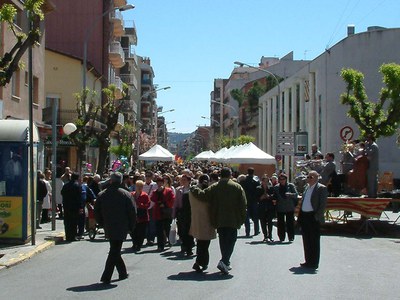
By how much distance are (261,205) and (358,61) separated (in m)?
24.5

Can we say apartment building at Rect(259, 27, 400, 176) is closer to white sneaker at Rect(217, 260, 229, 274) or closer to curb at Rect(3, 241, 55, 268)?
curb at Rect(3, 241, 55, 268)

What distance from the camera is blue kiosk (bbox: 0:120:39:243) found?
1598 centimetres

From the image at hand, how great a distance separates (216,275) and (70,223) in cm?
688

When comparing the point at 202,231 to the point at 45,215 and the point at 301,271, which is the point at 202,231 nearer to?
the point at 301,271

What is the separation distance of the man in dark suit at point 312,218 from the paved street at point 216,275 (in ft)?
0.94

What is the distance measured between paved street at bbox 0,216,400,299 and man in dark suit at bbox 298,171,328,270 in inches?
11.3

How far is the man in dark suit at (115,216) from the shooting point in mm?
10930

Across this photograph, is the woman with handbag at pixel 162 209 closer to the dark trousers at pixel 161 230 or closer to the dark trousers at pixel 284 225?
the dark trousers at pixel 161 230

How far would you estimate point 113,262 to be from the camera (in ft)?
35.7

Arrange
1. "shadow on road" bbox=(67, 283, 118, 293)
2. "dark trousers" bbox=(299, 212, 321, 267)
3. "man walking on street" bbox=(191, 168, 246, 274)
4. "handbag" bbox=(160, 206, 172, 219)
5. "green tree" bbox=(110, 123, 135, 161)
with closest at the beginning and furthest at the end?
1. "shadow on road" bbox=(67, 283, 118, 293)
2. "man walking on street" bbox=(191, 168, 246, 274)
3. "dark trousers" bbox=(299, 212, 321, 267)
4. "handbag" bbox=(160, 206, 172, 219)
5. "green tree" bbox=(110, 123, 135, 161)

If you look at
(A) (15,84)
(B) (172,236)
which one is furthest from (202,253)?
(A) (15,84)

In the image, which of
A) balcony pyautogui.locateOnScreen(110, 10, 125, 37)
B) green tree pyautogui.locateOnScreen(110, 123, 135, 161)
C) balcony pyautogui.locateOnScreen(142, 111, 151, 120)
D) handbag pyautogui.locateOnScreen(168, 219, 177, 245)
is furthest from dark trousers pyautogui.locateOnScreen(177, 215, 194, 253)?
balcony pyautogui.locateOnScreen(142, 111, 151, 120)

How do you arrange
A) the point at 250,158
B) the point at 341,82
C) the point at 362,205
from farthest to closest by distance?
1. the point at 341,82
2. the point at 250,158
3. the point at 362,205

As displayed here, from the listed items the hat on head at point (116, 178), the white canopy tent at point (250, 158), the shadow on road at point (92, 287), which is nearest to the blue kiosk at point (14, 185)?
the hat on head at point (116, 178)
